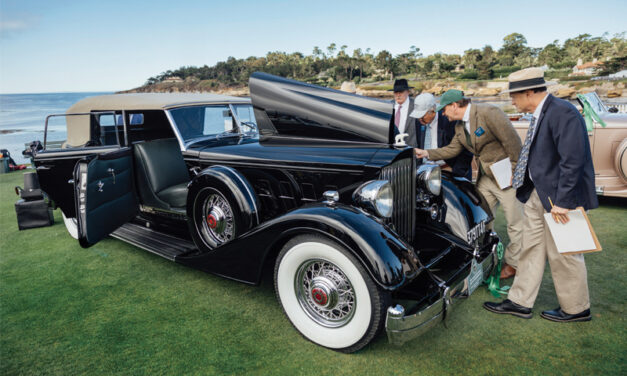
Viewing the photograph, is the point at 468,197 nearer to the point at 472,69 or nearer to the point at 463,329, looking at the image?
the point at 463,329

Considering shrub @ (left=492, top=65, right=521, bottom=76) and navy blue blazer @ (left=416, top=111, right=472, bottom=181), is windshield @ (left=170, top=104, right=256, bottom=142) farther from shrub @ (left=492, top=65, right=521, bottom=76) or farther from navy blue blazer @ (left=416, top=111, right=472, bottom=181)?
shrub @ (left=492, top=65, right=521, bottom=76)

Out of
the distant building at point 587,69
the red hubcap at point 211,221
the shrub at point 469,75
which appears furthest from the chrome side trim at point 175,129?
the shrub at point 469,75

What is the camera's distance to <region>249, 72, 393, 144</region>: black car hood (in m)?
2.92

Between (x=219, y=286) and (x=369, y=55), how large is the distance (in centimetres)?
9524

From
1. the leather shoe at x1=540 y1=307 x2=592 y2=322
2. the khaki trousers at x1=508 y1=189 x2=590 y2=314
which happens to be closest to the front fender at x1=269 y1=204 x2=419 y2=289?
the khaki trousers at x1=508 y1=189 x2=590 y2=314

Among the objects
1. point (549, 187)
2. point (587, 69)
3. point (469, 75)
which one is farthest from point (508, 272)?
point (469, 75)

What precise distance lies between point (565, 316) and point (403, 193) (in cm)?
151

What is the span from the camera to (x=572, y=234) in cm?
240

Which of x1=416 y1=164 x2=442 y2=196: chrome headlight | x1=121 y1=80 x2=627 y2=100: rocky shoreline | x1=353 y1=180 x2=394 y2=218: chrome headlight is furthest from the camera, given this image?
x1=121 y1=80 x2=627 y2=100: rocky shoreline

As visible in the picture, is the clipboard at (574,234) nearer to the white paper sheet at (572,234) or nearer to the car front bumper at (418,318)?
the white paper sheet at (572,234)

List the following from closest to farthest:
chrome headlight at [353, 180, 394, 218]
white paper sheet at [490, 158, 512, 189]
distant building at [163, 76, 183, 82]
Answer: chrome headlight at [353, 180, 394, 218]
white paper sheet at [490, 158, 512, 189]
distant building at [163, 76, 183, 82]

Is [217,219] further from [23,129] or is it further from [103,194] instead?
[23,129]

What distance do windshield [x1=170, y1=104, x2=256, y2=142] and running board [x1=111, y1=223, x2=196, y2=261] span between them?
113 cm

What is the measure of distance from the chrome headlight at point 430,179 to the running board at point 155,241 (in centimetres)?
233
